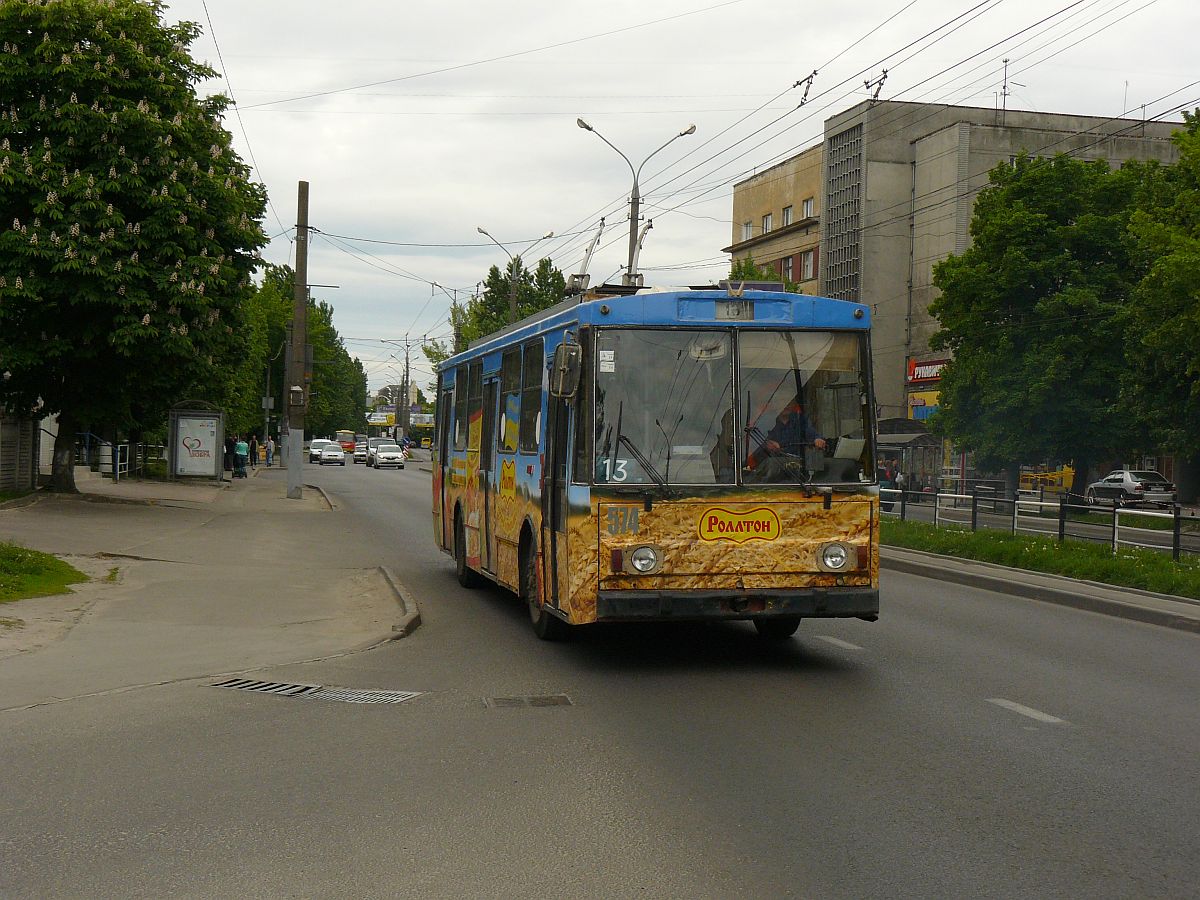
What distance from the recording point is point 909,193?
6456cm

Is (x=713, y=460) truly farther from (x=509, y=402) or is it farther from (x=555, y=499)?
(x=509, y=402)

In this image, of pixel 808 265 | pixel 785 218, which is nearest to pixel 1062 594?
pixel 808 265

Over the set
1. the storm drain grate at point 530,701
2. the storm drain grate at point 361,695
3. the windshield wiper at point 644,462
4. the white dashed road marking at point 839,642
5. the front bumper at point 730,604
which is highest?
the windshield wiper at point 644,462

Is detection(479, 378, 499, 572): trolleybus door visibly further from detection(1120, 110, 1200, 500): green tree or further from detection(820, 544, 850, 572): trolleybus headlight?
detection(1120, 110, 1200, 500): green tree

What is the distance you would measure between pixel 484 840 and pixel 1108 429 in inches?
1615

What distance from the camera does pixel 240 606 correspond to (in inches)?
Result: 529

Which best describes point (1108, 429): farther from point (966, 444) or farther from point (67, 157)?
point (67, 157)

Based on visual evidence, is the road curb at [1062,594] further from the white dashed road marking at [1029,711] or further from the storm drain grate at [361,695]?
the storm drain grate at [361,695]

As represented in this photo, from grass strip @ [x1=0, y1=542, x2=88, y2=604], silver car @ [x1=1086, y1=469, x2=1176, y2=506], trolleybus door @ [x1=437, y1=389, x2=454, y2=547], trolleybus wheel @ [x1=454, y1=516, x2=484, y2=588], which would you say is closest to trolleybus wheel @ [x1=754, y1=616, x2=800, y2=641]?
trolleybus wheel @ [x1=454, y1=516, x2=484, y2=588]

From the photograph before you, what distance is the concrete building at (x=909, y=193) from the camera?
2450 inches

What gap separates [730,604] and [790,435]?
4.38 ft

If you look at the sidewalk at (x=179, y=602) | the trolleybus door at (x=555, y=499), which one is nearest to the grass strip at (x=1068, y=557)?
the trolleybus door at (x=555, y=499)

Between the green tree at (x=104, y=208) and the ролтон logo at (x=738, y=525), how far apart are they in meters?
17.2

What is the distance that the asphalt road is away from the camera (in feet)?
16.9
